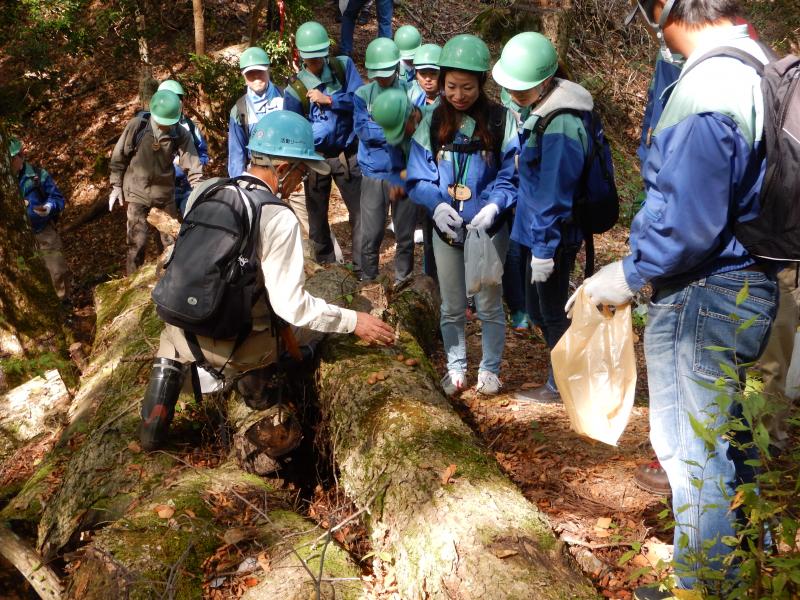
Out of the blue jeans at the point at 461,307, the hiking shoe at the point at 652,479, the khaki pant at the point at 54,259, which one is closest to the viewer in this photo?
the hiking shoe at the point at 652,479

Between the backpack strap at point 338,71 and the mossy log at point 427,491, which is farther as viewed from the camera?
the backpack strap at point 338,71

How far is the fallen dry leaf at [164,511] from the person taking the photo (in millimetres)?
2984

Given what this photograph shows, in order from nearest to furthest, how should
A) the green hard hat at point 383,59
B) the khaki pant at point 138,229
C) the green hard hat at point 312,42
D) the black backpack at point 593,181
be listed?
1. the black backpack at point 593,181
2. the green hard hat at point 383,59
3. the green hard hat at point 312,42
4. the khaki pant at point 138,229

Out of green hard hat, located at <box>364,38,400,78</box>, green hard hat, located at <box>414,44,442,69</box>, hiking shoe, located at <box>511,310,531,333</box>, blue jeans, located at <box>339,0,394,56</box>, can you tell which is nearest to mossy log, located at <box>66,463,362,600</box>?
hiking shoe, located at <box>511,310,531,333</box>

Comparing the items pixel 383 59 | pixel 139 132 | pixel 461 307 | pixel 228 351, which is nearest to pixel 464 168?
pixel 461 307

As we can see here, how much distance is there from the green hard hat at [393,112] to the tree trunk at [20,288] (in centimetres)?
358

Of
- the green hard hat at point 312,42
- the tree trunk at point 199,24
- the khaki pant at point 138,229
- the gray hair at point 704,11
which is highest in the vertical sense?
the gray hair at point 704,11

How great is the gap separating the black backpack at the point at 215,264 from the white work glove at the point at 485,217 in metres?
1.26

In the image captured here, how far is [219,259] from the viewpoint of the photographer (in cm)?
330

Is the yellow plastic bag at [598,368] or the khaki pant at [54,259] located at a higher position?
the yellow plastic bag at [598,368]

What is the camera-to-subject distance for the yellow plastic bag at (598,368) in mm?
2711

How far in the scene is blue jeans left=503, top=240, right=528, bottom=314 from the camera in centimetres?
547

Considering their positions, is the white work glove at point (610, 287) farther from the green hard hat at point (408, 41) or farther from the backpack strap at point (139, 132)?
the backpack strap at point (139, 132)

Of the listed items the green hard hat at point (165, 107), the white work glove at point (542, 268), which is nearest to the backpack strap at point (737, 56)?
the white work glove at point (542, 268)
